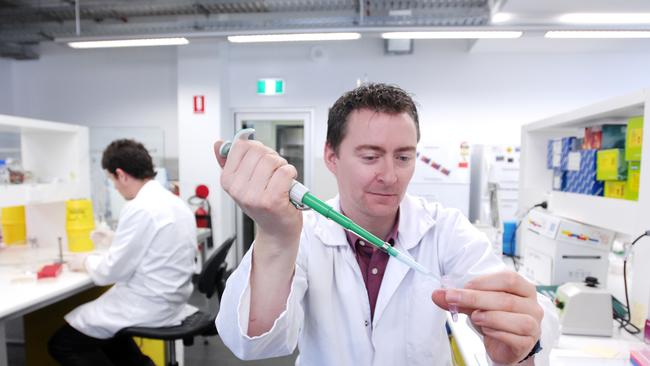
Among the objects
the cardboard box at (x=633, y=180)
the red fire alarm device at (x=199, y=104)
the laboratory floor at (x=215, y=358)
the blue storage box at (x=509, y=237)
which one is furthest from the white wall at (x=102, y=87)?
the cardboard box at (x=633, y=180)

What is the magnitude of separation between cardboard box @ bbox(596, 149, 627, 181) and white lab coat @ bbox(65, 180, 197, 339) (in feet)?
6.48

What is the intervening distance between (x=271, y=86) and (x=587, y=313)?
142 inches

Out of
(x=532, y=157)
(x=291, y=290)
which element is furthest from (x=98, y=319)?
(x=532, y=157)

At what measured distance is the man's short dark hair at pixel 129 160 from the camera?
1896 mm

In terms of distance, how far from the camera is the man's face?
0.95m

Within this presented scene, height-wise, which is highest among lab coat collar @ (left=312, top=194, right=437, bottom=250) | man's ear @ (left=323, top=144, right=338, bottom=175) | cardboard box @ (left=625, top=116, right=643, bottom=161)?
cardboard box @ (left=625, top=116, right=643, bottom=161)

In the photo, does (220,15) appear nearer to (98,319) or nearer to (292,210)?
(98,319)

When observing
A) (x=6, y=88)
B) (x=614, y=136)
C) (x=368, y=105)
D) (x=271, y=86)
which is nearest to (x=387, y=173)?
(x=368, y=105)

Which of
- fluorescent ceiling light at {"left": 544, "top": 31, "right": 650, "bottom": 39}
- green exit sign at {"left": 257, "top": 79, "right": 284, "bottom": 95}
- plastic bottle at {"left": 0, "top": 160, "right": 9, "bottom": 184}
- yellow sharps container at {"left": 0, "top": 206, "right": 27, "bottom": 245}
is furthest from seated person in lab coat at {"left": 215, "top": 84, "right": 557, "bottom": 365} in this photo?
green exit sign at {"left": 257, "top": 79, "right": 284, "bottom": 95}

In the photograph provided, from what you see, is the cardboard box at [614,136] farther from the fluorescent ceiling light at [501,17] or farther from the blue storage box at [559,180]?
the fluorescent ceiling light at [501,17]

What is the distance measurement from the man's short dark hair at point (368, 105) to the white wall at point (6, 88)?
17.5ft

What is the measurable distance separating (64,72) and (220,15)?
2.29m

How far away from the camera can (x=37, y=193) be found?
2080mm

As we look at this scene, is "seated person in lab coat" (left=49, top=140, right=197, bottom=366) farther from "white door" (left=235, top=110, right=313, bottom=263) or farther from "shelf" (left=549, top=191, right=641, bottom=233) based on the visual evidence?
"white door" (left=235, top=110, right=313, bottom=263)
